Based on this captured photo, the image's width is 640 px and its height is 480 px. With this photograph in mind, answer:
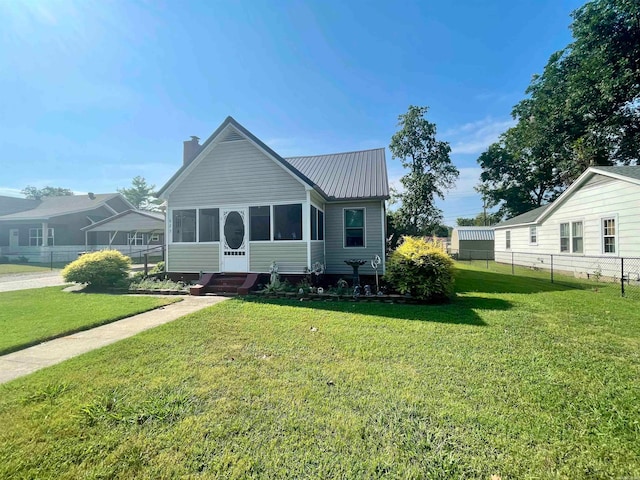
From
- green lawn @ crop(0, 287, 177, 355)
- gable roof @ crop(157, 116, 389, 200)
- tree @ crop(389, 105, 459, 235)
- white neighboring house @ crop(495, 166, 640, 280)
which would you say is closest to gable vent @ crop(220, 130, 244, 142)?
gable roof @ crop(157, 116, 389, 200)

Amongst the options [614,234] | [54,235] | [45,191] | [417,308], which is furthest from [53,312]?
[45,191]

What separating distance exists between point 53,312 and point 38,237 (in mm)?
26104

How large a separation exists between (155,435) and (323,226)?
31.8ft

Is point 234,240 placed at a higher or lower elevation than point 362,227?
lower

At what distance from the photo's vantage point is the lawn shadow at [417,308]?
6262mm

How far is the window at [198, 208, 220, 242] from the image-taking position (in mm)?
10734

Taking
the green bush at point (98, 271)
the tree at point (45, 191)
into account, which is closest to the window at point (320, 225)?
the green bush at point (98, 271)

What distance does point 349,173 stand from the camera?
42.7 ft

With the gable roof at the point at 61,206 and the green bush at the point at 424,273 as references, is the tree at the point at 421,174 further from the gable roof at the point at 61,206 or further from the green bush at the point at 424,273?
the gable roof at the point at 61,206

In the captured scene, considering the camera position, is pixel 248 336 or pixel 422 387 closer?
pixel 422 387

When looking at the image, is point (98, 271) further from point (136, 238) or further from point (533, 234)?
point (533, 234)

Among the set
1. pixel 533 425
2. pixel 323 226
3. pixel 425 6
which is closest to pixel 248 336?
pixel 533 425

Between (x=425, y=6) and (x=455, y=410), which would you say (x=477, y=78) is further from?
(x=455, y=410)

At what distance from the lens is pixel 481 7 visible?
11.1 meters
